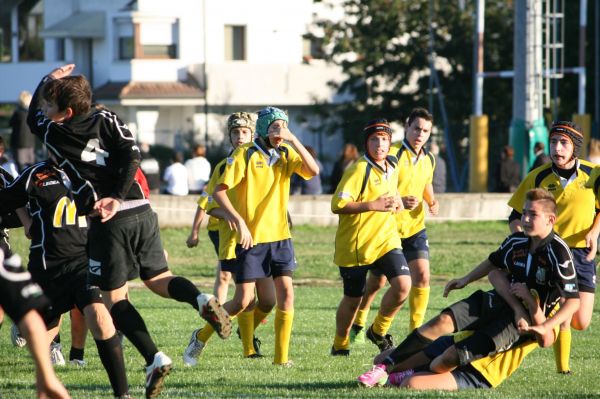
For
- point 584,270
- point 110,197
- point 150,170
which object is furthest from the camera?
point 150,170

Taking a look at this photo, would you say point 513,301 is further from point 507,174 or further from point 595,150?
point 507,174

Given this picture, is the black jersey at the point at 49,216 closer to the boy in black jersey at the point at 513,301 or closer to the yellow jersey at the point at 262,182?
the yellow jersey at the point at 262,182

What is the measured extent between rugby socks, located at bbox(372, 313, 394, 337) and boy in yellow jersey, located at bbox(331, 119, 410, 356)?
15.1 inches

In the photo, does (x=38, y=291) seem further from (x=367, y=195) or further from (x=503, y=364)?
(x=367, y=195)

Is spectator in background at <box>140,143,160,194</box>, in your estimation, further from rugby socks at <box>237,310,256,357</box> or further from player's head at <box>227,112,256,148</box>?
rugby socks at <box>237,310,256,357</box>

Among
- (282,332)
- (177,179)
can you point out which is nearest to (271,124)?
(282,332)

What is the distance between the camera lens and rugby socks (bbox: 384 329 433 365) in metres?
8.14

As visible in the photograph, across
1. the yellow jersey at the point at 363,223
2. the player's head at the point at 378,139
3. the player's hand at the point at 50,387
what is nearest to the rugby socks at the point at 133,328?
the player's hand at the point at 50,387

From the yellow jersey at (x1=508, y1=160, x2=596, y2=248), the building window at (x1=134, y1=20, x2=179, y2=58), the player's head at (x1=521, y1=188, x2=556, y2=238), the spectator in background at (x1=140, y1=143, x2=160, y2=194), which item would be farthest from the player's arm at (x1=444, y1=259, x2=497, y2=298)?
the building window at (x1=134, y1=20, x2=179, y2=58)

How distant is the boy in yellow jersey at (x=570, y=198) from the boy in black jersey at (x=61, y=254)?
341 centimetres

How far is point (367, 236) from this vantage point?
32.2 feet

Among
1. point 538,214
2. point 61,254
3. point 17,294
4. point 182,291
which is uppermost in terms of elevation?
point 538,214

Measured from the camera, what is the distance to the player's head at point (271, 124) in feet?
29.8

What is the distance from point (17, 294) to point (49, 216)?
2392 millimetres
